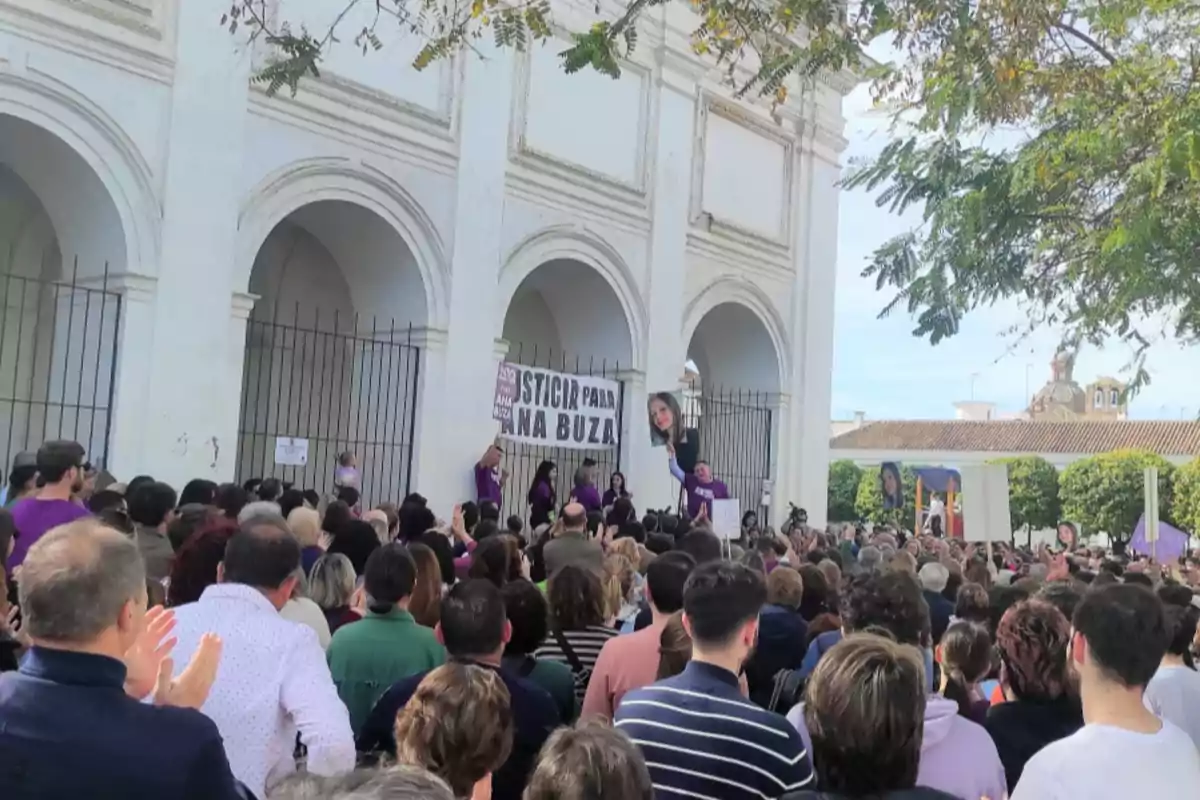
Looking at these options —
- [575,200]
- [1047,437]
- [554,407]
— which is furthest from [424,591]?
[1047,437]

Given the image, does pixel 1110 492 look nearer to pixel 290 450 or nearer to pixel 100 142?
pixel 290 450

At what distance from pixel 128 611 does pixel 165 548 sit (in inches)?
143

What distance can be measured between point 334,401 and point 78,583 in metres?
13.0

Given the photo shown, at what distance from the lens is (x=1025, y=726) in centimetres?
388

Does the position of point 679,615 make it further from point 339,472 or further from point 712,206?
point 712,206

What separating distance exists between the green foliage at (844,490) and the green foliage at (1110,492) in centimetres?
958

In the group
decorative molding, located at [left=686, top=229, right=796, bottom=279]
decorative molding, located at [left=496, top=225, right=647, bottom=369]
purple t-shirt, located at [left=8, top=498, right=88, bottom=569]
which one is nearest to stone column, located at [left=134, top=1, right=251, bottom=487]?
decorative molding, located at [left=496, top=225, right=647, bottom=369]

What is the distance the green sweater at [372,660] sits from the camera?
4.27 meters

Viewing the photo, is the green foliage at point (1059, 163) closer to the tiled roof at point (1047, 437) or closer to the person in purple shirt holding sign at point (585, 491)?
the person in purple shirt holding sign at point (585, 491)

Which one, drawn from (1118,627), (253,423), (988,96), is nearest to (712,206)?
(253,423)

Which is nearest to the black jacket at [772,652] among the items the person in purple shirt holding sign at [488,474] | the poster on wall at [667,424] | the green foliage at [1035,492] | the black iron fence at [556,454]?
the person in purple shirt holding sign at [488,474]

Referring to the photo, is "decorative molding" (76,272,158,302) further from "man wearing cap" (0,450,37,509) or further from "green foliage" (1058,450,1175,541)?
"green foliage" (1058,450,1175,541)

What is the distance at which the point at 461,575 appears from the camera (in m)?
6.70

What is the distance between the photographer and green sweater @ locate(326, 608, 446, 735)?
427 cm
